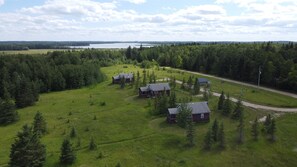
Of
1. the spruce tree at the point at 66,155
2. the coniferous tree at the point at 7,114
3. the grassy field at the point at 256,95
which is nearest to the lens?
the spruce tree at the point at 66,155

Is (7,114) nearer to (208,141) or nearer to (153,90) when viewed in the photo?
(153,90)

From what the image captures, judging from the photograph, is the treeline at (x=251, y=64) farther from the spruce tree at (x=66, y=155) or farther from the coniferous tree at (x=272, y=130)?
the spruce tree at (x=66, y=155)

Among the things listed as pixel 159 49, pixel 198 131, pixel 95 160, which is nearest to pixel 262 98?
pixel 198 131

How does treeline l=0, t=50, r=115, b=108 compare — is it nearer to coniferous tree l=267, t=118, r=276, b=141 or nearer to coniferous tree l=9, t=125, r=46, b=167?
coniferous tree l=9, t=125, r=46, b=167

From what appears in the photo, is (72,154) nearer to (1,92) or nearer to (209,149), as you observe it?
(209,149)

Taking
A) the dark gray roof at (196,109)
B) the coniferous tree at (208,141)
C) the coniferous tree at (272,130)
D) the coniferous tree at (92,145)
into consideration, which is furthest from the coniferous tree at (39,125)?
the coniferous tree at (272,130)

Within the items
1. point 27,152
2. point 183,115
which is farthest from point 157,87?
point 27,152

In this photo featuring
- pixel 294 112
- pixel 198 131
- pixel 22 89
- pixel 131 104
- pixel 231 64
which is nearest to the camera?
pixel 198 131
